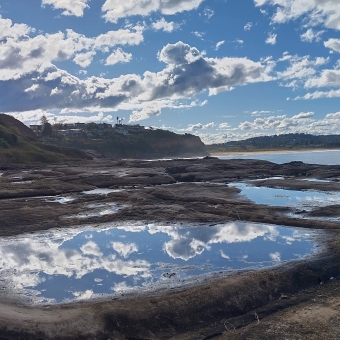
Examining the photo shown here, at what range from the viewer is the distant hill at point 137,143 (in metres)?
132

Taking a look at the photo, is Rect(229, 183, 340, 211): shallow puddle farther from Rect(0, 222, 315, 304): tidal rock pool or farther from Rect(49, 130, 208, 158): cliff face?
Rect(49, 130, 208, 158): cliff face

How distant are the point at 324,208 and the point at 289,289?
14.9 metres

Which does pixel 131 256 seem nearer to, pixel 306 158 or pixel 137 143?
pixel 306 158

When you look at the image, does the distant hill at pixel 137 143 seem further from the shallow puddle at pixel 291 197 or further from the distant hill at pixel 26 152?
the shallow puddle at pixel 291 197

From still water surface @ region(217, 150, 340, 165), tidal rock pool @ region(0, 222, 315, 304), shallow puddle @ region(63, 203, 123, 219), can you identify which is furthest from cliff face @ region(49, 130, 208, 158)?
tidal rock pool @ region(0, 222, 315, 304)

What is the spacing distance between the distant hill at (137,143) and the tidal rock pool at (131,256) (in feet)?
358

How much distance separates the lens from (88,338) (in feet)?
32.6

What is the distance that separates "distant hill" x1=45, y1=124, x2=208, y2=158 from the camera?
132 metres

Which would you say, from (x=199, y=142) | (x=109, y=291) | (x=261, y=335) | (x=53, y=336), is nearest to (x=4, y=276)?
(x=109, y=291)

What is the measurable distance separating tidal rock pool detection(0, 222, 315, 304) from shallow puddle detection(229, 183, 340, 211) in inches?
305

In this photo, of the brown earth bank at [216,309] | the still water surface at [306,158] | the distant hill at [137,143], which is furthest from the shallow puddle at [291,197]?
the distant hill at [137,143]

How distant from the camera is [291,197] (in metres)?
33.6

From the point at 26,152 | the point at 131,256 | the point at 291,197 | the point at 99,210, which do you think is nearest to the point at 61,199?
the point at 99,210

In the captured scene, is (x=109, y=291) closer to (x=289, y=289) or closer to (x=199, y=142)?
(x=289, y=289)
